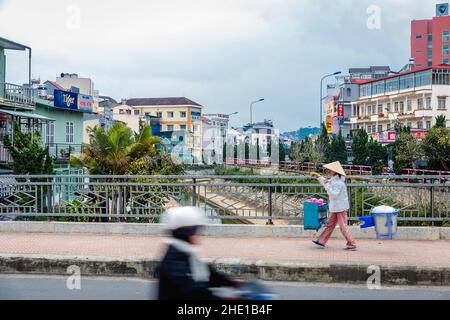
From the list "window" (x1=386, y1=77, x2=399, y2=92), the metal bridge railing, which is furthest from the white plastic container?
"window" (x1=386, y1=77, x2=399, y2=92)

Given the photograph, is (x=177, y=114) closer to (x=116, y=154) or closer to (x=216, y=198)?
(x=116, y=154)

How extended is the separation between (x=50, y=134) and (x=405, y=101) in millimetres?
55659

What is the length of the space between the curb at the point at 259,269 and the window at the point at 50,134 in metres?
36.5

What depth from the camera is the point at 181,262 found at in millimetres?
4992

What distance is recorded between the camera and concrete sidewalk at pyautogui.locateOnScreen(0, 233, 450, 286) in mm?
9945

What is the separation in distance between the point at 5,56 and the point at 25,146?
43.7 feet

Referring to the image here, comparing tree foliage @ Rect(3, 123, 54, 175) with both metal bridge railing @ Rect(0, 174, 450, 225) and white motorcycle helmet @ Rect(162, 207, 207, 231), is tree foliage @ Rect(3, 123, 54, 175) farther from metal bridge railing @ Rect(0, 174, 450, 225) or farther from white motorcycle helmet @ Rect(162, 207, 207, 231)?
white motorcycle helmet @ Rect(162, 207, 207, 231)

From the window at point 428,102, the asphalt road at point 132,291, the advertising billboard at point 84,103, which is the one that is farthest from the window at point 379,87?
the asphalt road at point 132,291

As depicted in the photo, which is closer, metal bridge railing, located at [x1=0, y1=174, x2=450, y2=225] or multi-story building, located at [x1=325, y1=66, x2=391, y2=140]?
metal bridge railing, located at [x1=0, y1=174, x2=450, y2=225]

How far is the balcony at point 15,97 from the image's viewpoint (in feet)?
122

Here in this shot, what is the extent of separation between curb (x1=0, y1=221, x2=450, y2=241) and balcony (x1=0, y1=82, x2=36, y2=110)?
2387 cm

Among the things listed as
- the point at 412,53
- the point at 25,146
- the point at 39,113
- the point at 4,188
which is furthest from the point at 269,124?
the point at 4,188

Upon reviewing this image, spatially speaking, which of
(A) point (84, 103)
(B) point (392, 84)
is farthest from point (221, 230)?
(B) point (392, 84)
